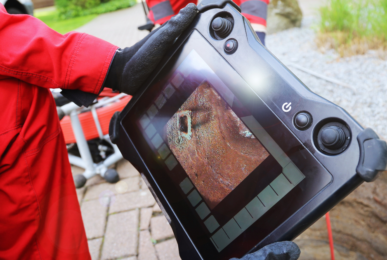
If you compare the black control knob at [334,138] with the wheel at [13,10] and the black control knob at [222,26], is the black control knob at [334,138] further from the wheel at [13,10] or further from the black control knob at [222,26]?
the wheel at [13,10]

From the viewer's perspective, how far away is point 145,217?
1939mm

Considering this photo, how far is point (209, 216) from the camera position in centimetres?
75

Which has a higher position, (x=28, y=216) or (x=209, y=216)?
(x=209, y=216)

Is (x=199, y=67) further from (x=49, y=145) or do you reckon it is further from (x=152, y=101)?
(x=49, y=145)

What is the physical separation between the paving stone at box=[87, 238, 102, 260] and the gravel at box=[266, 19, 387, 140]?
1.99 meters

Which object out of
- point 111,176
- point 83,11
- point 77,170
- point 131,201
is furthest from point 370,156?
point 83,11

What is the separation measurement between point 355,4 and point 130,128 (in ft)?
11.8

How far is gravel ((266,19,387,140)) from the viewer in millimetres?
2312

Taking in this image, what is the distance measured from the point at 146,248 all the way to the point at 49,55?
4.29 ft

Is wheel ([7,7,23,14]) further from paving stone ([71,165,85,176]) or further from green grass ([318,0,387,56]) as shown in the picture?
green grass ([318,0,387,56])

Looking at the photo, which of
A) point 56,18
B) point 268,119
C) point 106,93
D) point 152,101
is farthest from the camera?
point 56,18

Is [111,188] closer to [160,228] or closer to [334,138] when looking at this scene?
[160,228]

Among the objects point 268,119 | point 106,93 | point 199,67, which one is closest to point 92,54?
point 199,67

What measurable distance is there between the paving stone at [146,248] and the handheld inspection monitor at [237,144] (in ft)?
3.05
